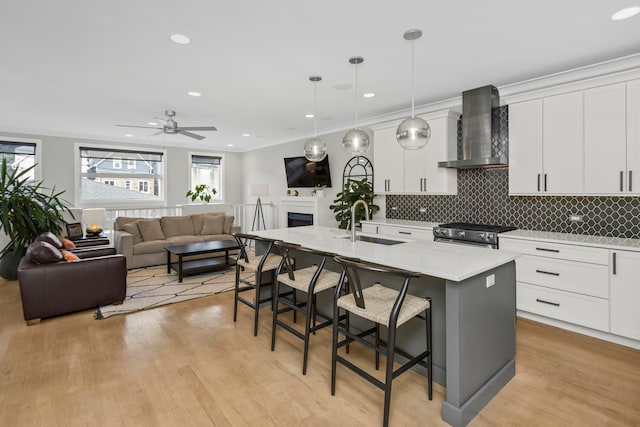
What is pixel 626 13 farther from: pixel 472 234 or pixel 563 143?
pixel 472 234

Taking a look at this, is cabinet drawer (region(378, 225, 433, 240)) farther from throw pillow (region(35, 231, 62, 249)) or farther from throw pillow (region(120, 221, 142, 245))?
throw pillow (region(35, 231, 62, 249))

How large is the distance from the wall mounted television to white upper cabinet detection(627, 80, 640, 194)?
4.19 meters

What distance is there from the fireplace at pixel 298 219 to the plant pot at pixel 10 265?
176 inches

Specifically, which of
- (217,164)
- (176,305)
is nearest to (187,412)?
(176,305)

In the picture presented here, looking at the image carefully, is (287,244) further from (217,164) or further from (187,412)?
(217,164)

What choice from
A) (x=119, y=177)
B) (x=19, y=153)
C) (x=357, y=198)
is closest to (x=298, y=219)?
(x=357, y=198)

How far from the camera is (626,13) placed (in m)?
2.33

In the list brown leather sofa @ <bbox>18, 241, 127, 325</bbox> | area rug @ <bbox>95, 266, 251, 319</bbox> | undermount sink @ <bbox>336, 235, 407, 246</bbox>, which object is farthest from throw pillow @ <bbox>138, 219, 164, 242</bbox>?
undermount sink @ <bbox>336, 235, 407, 246</bbox>

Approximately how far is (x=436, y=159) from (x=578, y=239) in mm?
1819

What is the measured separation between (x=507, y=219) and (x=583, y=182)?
98 centimetres

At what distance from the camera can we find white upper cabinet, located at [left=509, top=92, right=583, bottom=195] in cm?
329

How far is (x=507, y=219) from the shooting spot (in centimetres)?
411

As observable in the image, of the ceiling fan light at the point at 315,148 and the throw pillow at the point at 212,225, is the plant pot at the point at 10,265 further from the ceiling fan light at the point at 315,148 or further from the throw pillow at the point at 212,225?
the ceiling fan light at the point at 315,148

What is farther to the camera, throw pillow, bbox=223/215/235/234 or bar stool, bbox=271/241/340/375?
throw pillow, bbox=223/215/235/234
